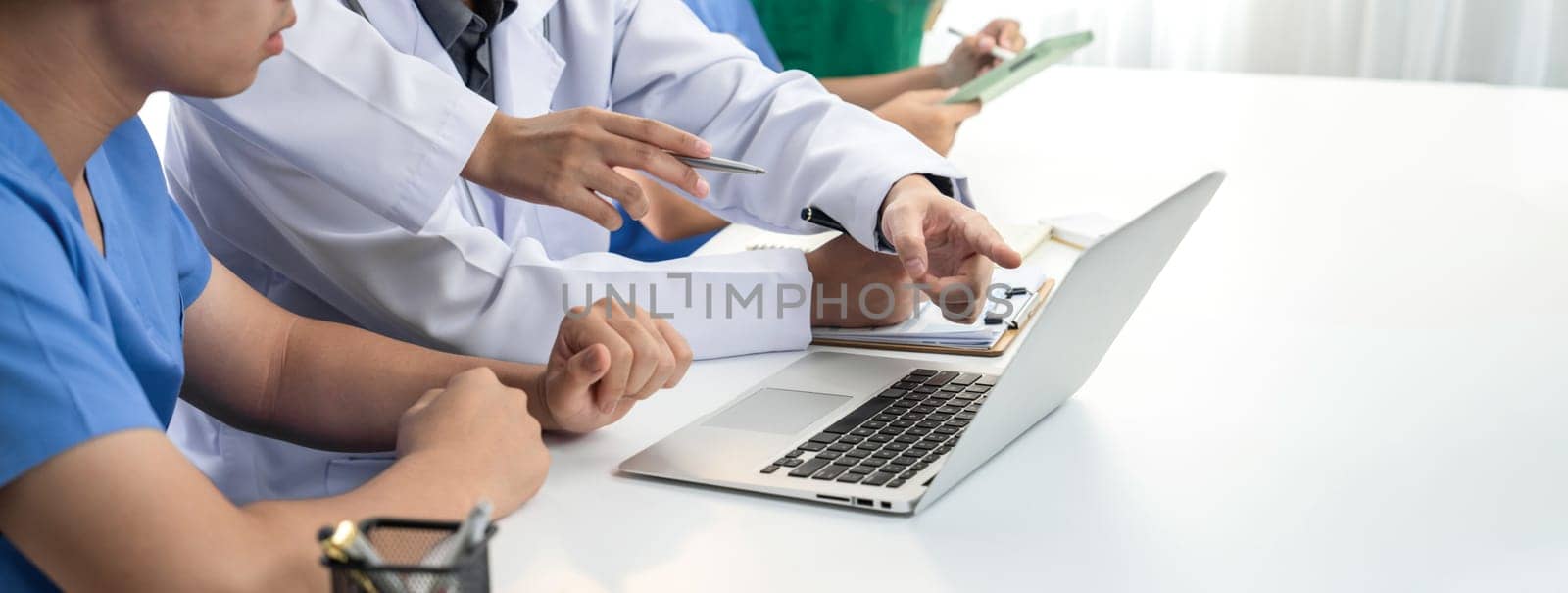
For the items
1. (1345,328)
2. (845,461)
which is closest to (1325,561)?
(845,461)

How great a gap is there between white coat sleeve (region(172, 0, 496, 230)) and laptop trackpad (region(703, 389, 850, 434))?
27 cm

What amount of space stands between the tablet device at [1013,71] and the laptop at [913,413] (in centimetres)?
76

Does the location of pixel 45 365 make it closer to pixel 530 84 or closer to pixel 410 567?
pixel 410 567

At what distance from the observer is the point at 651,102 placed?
4.74 feet

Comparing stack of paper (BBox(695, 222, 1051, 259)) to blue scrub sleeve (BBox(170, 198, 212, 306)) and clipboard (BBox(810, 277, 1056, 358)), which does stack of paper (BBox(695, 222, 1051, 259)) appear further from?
blue scrub sleeve (BBox(170, 198, 212, 306))

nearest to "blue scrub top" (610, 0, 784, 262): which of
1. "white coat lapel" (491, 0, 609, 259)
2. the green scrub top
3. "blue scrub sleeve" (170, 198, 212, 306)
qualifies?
the green scrub top

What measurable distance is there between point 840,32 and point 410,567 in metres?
1.93

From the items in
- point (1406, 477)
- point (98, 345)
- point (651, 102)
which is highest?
point (98, 345)

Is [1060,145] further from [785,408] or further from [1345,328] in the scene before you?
[785,408]

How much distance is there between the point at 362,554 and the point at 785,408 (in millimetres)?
462

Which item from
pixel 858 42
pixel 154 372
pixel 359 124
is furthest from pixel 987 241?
pixel 858 42

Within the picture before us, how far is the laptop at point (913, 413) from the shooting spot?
31.6 inches

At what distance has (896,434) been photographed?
905 mm

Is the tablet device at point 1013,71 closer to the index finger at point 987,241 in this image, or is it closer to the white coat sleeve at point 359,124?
the index finger at point 987,241
